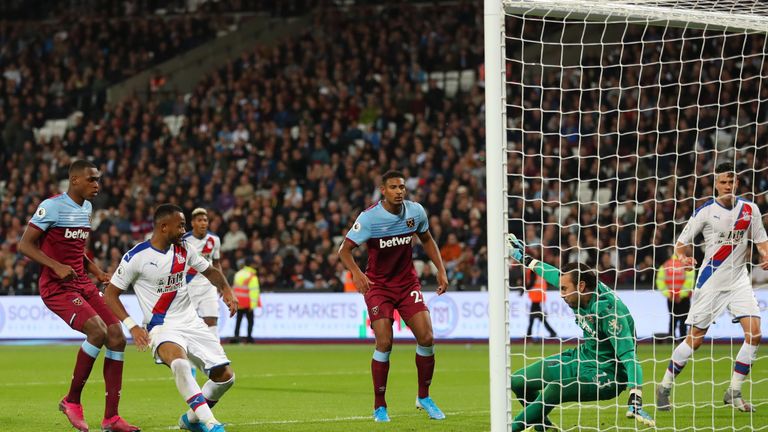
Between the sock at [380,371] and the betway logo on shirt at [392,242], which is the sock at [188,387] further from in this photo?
the betway logo on shirt at [392,242]

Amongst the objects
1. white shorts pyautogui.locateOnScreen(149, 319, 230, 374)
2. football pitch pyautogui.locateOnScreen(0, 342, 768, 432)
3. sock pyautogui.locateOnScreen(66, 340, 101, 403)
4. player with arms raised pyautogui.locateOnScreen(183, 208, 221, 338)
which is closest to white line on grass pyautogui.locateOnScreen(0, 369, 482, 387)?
football pitch pyautogui.locateOnScreen(0, 342, 768, 432)

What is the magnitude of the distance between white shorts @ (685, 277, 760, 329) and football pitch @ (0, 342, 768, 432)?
2.07 feet

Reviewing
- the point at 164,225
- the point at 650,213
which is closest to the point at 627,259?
the point at 650,213

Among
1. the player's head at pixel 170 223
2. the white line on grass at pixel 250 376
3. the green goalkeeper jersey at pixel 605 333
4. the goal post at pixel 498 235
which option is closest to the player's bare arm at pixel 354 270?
the player's head at pixel 170 223

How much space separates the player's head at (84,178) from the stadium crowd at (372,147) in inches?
481

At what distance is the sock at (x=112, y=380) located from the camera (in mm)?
8461

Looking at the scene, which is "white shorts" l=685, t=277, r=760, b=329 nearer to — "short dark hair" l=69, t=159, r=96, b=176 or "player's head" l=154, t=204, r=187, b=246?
"player's head" l=154, t=204, r=187, b=246

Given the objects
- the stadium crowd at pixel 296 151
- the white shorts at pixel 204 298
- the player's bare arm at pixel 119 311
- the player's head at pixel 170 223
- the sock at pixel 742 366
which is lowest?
the stadium crowd at pixel 296 151

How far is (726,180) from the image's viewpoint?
977cm

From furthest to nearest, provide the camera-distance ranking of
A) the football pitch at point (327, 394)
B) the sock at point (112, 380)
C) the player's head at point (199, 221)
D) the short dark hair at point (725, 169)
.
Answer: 1. the player's head at point (199, 221)
2. the short dark hair at point (725, 169)
3. the football pitch at point (327, 394)
4. the sock at point (112, 380)

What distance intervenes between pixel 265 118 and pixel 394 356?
459 inches

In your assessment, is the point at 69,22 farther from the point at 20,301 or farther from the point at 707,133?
the point at 707,133

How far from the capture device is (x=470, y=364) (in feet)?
53.0

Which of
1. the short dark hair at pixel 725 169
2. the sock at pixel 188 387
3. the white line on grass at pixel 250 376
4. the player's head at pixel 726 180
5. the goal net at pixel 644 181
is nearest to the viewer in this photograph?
the sock at pixel 188 387
